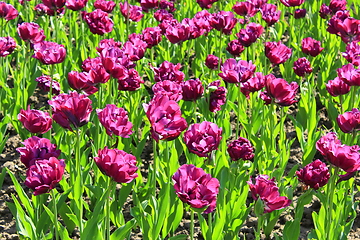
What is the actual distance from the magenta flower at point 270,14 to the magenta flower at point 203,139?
221 cm

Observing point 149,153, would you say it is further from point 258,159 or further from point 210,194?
point 210,194

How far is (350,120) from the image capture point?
8.35 feet

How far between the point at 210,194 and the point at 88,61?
1.32 metres

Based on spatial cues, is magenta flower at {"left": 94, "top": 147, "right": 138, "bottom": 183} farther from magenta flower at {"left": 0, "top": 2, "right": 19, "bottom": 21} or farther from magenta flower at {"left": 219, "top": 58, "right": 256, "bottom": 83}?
magenta flower at {"left": 0, "top": 2, "right": 19, "bottom": 21}

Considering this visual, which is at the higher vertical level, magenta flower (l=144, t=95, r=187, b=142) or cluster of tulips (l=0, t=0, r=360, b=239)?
magenta flower (l=144, t=95, r=187, b=142)

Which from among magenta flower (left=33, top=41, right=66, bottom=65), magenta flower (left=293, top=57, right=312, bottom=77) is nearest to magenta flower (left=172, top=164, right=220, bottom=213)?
magenta flower (left=33, top=41, right=66, bottom=65)

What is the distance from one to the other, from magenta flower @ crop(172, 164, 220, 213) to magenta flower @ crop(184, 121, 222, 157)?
24 cm

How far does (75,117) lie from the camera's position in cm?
209

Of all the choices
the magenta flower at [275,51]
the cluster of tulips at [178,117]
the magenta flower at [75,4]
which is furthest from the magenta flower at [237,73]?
the magenta flower at [75,4]

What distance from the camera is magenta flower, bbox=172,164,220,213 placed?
185 cm

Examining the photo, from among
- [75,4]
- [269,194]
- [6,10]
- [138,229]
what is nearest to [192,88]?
[138,229]

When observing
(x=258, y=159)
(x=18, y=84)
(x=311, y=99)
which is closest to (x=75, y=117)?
(x=258, y=159)

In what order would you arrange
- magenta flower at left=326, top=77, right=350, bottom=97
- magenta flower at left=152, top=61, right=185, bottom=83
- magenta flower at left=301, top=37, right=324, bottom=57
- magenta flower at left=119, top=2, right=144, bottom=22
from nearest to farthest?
magenta flower at left=152, top=61, right=185, bottom=83, magenta flower at left=326, top=77, right=350, bottom=97, magenta flower at left=301, top=37, right=324, bottom=57, magenta flower at left=119, top=2, right=144, bottom=22

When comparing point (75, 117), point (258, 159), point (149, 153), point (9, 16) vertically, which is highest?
point (75, 117)
